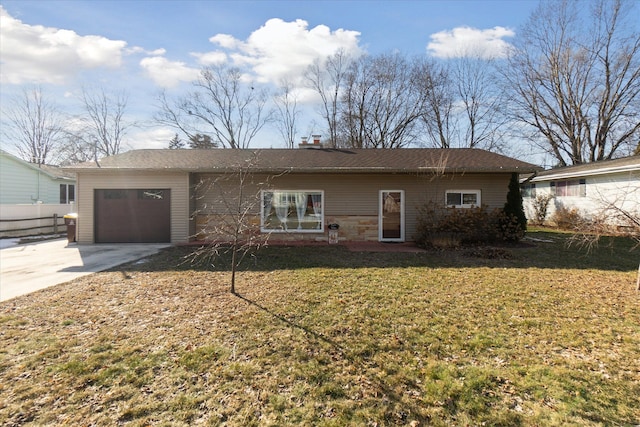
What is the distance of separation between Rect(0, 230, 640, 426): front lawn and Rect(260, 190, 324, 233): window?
5272 mm

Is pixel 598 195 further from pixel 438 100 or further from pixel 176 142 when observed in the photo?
pixel 176 142

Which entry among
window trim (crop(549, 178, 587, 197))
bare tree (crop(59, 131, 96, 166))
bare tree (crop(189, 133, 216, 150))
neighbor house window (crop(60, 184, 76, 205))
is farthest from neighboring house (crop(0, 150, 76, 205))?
window trim (crop(549, 178, 587, 197))

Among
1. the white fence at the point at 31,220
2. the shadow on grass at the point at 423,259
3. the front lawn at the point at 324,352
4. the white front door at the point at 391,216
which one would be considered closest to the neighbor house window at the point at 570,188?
the shadow on grass at the point at 423,259

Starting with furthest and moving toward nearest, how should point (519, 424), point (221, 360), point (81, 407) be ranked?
point (221, 360)
point (81, 407)
point (519, 424)

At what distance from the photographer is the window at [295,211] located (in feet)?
37.6

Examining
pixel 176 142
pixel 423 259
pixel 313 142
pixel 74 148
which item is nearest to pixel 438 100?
pixel 313 142

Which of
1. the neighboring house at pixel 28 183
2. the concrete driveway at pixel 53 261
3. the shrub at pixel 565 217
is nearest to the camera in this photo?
Result: the concrete driveway at pixel 53 261

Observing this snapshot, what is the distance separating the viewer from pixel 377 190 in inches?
451

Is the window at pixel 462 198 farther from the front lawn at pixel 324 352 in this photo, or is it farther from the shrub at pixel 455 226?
the front lawn at pixel 324 352

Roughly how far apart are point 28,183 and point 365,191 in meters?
20.0

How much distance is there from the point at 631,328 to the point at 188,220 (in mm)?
11628

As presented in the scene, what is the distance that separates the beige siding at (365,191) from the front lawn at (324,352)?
209 inches

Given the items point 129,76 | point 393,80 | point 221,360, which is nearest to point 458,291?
point 221,360

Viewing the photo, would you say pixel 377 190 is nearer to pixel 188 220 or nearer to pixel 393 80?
pixel 188 220
